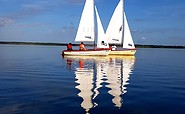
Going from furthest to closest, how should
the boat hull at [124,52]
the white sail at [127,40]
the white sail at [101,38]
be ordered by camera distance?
the boat hull at [124,52], the white sail at [127,40], the white sail at [101,38]

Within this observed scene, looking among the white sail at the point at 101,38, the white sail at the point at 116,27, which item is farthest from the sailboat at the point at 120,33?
the white sail at the point at 101,38

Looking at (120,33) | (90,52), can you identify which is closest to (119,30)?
(120,33)

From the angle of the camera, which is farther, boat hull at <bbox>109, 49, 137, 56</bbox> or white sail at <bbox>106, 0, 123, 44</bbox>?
white sail at <bbox>106, 0, 123, 44</bbox>

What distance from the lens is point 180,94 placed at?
13.8m

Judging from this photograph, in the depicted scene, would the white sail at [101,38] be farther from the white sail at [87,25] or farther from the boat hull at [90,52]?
the boat hull at [90,52]

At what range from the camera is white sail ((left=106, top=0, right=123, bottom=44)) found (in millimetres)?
50875

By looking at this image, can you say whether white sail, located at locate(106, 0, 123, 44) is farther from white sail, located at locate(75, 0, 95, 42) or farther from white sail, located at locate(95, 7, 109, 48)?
white sail, located at locate(75, 0, 95, 42)

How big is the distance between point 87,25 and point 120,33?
654 centimetres

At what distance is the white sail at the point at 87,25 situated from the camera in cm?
4841

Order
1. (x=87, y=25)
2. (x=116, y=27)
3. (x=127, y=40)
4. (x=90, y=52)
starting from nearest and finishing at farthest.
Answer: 1. (x=90, y=52)
2. (x=87, y=25)
3. (x=127, y=40)
4. (x=116, y=27)

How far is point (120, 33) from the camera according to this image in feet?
167

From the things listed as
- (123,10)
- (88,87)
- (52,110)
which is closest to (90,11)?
(123,10)

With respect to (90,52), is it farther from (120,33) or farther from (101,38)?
(120,33)

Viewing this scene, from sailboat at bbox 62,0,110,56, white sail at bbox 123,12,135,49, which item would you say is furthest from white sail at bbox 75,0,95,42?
white sail at bbox 123,12,135,49
